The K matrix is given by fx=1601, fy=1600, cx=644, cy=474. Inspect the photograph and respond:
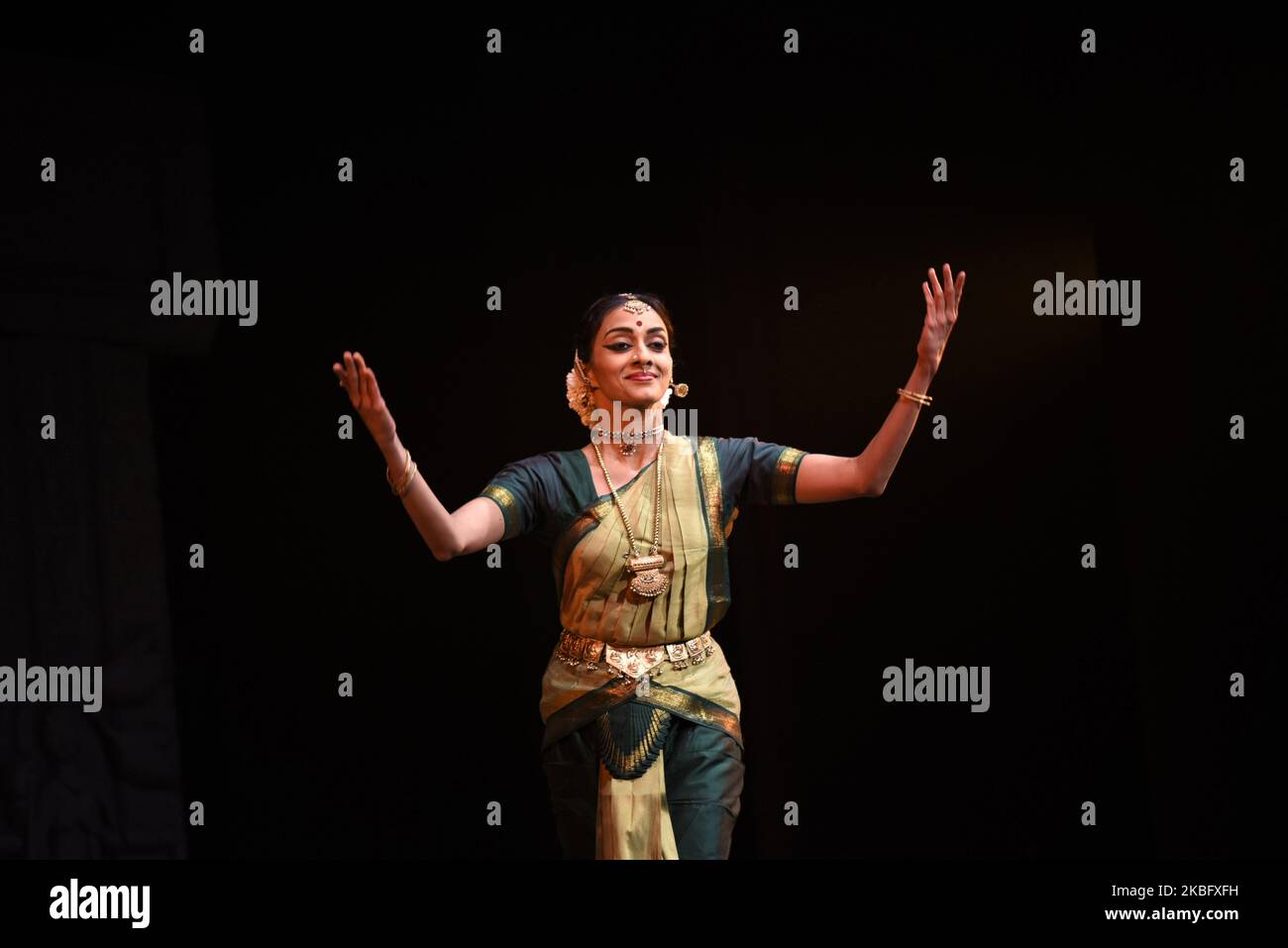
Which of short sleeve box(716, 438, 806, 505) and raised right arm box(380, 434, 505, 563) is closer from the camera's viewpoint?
raised right arm box(380, 434, 505, 563)

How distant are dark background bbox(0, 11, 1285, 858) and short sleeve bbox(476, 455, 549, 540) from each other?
674 millimetres

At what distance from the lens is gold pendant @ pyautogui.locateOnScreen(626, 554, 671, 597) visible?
3604 mm

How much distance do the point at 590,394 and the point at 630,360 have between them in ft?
0.48

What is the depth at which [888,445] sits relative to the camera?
356cm

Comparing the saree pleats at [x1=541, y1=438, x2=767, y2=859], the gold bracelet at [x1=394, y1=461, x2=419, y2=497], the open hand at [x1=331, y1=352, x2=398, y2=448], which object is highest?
the open hand at [x1=331, y1=352, x2=398, y2=448]

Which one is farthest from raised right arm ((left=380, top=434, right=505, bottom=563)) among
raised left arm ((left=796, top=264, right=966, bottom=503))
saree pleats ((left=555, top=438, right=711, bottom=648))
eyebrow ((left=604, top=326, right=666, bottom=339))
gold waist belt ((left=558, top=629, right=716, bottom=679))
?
raised left arm ((left=796, top=264, right=966, bottom=503))

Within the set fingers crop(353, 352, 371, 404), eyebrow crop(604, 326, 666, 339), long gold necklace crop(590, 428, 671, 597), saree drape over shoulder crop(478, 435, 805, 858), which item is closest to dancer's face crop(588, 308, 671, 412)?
eyebrow crop(604, 326, 666, 339)

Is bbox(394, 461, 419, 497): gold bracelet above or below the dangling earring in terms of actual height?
below

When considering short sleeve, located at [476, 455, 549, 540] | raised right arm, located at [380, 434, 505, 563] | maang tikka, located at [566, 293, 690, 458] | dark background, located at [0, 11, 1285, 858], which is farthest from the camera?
dark background, located at [0, 11, 1285, 858]

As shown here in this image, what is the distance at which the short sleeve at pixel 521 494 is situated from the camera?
3.62 meters

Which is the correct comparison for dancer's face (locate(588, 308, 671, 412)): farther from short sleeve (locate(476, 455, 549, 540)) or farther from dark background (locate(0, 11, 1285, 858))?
dark background (locate(0, 11, 1285, 858))

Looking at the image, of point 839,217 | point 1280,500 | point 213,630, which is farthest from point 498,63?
point 1280,500

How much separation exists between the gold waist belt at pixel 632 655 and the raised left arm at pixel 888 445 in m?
0.43

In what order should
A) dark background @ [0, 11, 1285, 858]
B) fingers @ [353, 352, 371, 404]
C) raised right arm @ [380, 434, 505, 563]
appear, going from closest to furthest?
fingers @ [353, 352, 371, 404] < raised right arm @ [380, 434, 505, 563] < dark background @ [0, 11, 1285, 858]
